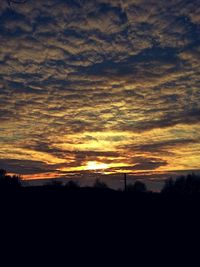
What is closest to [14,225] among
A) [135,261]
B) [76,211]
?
[76,211]

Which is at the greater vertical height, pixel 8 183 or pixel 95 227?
pixel 8 183

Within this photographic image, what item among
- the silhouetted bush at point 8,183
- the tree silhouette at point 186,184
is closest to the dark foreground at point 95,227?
the silhouetted bush at point 8,183

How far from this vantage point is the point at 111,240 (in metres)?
16.6

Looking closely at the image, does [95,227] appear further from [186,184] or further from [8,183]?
[186,184]

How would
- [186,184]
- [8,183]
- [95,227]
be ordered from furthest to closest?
[186,184], [8,183], [95,227]

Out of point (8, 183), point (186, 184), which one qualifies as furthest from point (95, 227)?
point (186, 184)

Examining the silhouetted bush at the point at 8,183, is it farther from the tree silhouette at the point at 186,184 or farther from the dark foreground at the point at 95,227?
the tree silhouette at the point at 186,184

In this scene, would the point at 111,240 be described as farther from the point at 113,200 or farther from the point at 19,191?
the point at 19,191

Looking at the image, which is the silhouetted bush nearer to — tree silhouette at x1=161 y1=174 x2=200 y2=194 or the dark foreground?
the dark foreground

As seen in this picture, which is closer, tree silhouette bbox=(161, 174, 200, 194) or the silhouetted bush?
the silhouetted bush

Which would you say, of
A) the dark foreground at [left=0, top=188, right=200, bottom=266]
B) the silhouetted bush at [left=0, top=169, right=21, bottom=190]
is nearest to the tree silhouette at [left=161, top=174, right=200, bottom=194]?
the silhouetted bush at [left=0, top=169, right=21, bottom=190]

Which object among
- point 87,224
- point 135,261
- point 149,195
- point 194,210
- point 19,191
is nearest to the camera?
point 135,261

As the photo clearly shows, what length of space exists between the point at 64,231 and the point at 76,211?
85.4 inches

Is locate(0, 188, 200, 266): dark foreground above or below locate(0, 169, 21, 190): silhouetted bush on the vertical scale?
below
